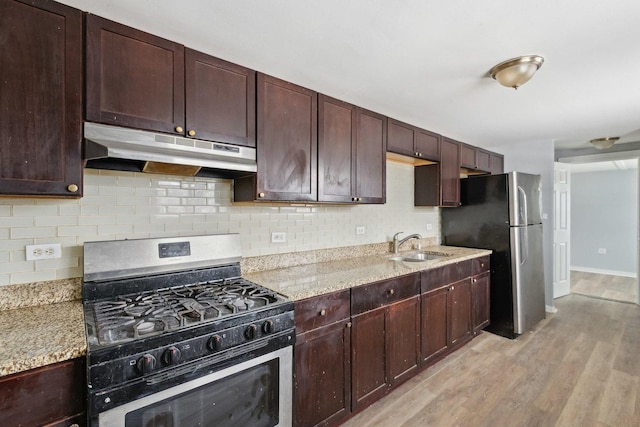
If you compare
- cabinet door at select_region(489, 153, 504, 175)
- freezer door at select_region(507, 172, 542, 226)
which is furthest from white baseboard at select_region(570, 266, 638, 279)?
freezer door at select_region(507, 172, 542, 226)

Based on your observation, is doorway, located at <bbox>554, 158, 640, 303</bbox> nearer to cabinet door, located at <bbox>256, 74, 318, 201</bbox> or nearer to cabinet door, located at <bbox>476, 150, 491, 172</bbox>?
cabinet door, located at <bbox>476, 150, 491, 172</bbox>

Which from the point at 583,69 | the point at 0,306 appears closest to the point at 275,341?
the point at 0,306

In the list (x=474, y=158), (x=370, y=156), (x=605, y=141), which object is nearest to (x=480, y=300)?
(x=474, y=158)

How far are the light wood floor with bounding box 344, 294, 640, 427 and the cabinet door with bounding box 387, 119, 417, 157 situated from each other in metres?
1.99

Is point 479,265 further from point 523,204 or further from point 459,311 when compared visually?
point 523,204

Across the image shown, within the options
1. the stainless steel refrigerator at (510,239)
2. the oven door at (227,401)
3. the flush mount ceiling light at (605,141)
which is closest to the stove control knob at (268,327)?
the oven door at (227,401)

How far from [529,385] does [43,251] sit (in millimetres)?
3366

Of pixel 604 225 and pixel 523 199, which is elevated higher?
pixel 523 199

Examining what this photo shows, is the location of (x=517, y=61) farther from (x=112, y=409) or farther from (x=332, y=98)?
(x=112, y=409)

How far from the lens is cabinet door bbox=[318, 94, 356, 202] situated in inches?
88.1

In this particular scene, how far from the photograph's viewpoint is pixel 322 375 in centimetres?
178

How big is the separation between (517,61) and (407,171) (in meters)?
1.73

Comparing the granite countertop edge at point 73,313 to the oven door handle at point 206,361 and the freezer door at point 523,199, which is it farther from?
the freezer door at point 523,199

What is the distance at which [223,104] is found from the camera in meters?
1.76
